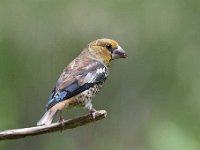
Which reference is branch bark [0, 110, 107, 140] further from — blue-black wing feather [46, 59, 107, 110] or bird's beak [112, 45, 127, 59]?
bird's beak [112, 45, 127, 59]

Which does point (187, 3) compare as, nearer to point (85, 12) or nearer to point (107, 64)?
point (85, 12)

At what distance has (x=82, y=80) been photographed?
522cm

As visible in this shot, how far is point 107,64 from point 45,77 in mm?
7126

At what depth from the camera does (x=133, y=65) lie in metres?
13.0

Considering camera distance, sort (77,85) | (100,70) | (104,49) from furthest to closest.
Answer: (104,49) < (100,70) < (77,85)

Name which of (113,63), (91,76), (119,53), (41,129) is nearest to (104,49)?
(119,53)

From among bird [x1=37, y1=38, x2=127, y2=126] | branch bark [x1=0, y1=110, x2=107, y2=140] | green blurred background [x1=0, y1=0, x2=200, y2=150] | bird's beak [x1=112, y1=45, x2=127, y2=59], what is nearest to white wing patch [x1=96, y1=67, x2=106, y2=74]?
bird [x1=37, y1=38, x2=127, y2=126]

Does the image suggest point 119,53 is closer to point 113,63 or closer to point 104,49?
point 104,49

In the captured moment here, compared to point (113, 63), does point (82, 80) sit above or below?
above

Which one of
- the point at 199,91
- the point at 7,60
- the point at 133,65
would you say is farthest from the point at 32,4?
the point at 199,91

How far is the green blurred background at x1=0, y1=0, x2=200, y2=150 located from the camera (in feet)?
40.5

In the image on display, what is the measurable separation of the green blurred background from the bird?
6.17m

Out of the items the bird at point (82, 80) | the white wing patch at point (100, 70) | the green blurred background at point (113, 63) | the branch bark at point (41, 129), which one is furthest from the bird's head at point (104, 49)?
the green blurred background at point (113, 63)

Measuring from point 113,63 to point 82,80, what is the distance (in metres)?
7.09
